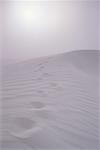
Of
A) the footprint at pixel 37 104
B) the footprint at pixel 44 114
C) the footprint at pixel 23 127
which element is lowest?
the footprint at pixel 23 127

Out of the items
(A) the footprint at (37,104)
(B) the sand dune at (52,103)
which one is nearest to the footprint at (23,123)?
(B) the sand dune at (52,103)

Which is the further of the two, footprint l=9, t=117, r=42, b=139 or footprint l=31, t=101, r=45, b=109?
footprint l=31, t=101, r=45, b=109

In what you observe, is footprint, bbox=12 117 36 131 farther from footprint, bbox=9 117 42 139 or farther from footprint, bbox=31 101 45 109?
footprint, bbox=31 101 45 109

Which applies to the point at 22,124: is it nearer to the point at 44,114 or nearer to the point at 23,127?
the point at 23,127

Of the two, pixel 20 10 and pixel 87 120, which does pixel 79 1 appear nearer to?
pixel 20 10

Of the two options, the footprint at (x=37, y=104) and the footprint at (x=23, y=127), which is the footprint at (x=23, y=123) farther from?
the footprint at (x=37, y=104)

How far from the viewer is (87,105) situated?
1.47m

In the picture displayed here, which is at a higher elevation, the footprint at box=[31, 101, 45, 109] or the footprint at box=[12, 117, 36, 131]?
the footprint at box=[31, 101, 45, 109]

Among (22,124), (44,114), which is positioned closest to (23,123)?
(22,124)

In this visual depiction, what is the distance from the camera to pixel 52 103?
1.46m

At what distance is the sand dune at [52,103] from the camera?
1289 mm

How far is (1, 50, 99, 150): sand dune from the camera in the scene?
1289 millimetres

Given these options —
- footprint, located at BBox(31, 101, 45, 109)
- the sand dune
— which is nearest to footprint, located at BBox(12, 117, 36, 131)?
the sand dune

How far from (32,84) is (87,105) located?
16.2 inches
